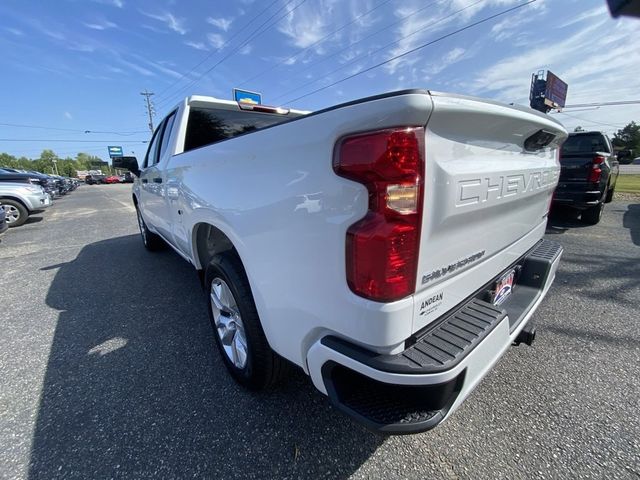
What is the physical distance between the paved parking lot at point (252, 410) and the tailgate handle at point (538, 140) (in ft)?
4.97

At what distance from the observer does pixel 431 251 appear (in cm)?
117

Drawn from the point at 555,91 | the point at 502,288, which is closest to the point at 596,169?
the point at 502,288

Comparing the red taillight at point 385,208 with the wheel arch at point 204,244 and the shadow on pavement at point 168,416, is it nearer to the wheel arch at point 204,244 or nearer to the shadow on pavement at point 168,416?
the shadow on pavement at point 168,416

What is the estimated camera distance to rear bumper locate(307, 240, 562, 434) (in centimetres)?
111

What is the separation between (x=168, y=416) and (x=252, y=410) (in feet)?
1.66

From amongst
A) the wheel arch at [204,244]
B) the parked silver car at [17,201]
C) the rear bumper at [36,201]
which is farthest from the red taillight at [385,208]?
the rear bumper at [36,201]

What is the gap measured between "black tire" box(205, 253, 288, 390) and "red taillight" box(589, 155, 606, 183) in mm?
6955

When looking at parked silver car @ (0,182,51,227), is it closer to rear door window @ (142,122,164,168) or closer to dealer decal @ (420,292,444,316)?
rear door window @ (142,122,164,168)

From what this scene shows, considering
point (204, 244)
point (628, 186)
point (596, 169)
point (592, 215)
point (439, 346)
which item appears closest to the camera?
point (439, 346)

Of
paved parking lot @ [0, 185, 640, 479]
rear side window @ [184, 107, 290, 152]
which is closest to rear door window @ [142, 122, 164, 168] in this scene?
rear side window @ [184, 107, 290, 152]

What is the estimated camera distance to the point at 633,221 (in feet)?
22.6

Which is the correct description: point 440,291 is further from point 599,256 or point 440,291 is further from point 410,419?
point 599,256

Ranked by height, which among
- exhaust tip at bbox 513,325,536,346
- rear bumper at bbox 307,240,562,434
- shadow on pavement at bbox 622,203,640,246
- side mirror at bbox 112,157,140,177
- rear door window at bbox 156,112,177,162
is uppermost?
rear door window at bbox 156,112,177,162

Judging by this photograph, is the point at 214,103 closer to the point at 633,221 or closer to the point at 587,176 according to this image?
the point at 587,176
